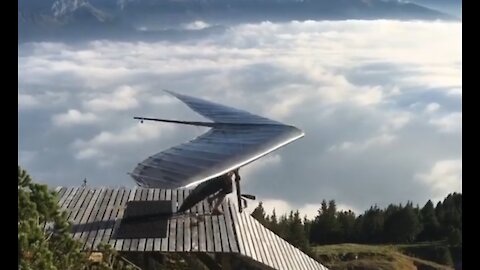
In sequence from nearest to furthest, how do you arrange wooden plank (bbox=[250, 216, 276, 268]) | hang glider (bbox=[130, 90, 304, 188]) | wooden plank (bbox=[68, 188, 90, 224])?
hang glider (bbox=[130, 90, 304, 188]), wooden plank (bbox=[250, 216, 276, 268]), wooden plank (bbox=[68, 188, 90, 224])

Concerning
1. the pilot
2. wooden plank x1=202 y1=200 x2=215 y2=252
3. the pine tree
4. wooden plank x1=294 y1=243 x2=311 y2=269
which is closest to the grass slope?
wooden plank x1=294 y1=243 x2=311 y2=269

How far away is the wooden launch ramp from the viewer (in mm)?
3789

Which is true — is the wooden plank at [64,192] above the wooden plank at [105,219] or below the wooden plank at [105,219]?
above

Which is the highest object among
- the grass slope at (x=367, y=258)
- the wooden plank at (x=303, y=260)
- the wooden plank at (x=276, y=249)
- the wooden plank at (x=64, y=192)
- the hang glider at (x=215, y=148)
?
the hang glider at (x=215, y=148)

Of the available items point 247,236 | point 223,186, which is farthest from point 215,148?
point 247,236

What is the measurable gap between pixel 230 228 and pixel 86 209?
3.43ft

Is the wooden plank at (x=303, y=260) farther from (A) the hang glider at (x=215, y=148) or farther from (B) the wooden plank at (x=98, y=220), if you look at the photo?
(B) the wooden plank at (x=98, y=220)

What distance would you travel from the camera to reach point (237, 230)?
13.3 feet

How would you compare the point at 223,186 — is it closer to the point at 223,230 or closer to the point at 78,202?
the point at 223,230

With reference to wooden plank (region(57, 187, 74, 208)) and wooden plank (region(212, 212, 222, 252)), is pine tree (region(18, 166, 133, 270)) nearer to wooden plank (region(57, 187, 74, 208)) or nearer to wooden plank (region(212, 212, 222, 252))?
wooden plank (region(212, 212, 222, 252))

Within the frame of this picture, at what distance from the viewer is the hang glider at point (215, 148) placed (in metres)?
3.00

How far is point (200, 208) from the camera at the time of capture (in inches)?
169

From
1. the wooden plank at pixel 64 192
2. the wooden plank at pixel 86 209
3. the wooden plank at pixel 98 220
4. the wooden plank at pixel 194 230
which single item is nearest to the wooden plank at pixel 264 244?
the wooden plank at pixel 194 230
